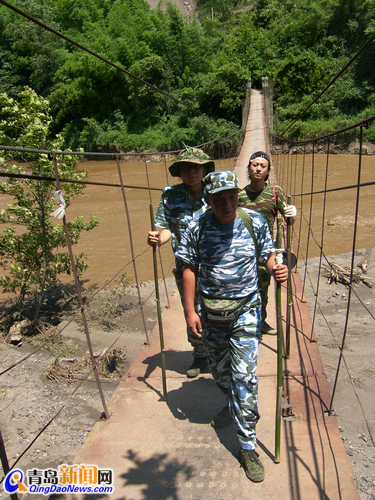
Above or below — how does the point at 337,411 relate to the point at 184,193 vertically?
below

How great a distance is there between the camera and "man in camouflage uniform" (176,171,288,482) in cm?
166

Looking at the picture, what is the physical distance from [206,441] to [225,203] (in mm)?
1127

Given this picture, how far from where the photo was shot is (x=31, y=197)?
19.0 feet

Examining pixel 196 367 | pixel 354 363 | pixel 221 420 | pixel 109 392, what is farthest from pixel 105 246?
pixel 221 420

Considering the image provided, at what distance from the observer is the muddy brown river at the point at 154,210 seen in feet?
26.7

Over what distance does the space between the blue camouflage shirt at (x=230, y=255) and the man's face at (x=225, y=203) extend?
6 centimetres

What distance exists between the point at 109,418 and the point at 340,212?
357 inches

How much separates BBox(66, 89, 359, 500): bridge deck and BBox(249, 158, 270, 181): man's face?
105cm

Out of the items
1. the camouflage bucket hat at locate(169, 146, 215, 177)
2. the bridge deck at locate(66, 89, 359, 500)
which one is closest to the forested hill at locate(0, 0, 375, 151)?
the camouflage bucket hat at locate(169, 146, 215, 177)

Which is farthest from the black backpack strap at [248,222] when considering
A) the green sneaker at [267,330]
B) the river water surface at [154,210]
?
the river water surface at [154,210]

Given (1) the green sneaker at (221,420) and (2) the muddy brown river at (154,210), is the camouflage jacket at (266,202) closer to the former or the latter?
(1) the green sneaker at (221,420)

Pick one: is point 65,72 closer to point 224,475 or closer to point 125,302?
point 125,302

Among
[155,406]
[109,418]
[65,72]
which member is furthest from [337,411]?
[65,72]

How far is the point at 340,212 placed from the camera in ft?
32.8
